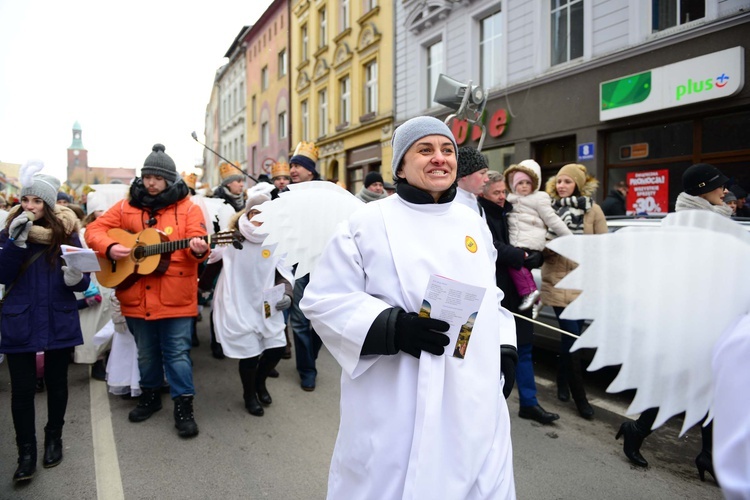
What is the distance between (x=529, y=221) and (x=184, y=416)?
2961mm

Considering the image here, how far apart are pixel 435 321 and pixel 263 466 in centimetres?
216

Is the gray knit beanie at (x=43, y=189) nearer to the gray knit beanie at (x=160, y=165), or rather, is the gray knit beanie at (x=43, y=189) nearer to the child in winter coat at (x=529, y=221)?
the gray knit beanie at (x=160, y=165)

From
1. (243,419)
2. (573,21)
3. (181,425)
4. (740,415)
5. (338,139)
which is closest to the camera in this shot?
(740,415)

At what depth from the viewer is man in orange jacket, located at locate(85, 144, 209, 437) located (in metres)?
3.86

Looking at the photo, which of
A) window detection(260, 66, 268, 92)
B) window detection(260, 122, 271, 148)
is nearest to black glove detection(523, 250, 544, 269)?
window detection(260, 122, 271, 148)

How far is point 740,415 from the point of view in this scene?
1.12m

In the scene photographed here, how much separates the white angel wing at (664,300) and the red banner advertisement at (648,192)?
8332 mm

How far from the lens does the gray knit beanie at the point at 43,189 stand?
3.35m

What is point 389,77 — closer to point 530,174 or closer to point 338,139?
point 338,139

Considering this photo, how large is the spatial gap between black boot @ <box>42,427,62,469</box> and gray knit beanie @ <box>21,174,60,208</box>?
1447 mm

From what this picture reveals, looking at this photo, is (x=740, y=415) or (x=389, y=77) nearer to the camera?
(x=740, y=415)

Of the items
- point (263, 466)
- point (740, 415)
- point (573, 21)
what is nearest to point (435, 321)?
point (740, 415)

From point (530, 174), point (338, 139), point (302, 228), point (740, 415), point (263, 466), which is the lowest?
point (263, 466)

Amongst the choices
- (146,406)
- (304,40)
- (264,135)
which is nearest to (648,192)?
A: (146,406)
